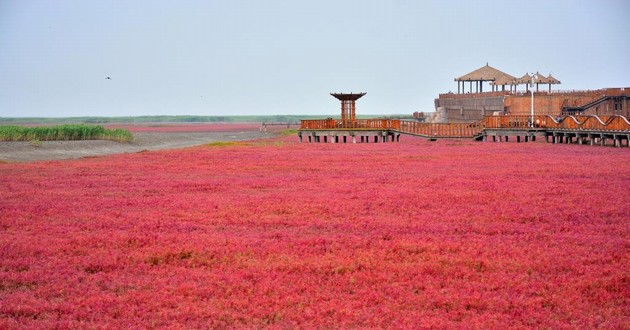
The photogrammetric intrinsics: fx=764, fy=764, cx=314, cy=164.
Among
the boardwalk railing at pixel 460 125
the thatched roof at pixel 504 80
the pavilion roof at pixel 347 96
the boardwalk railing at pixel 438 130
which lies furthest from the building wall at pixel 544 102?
the pavilion roof at pixel 347 96

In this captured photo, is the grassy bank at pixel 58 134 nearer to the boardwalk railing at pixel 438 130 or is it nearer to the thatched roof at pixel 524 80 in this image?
the boardwalk railing at pixel 438 130

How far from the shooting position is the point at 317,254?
15.8m

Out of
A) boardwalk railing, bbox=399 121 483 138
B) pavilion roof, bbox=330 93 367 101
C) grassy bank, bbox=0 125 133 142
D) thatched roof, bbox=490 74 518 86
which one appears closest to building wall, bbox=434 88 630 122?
thatched roof, bbox=490 74 518 86

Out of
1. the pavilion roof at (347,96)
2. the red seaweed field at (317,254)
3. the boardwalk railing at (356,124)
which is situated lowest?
the red seaweed field at (317,254)

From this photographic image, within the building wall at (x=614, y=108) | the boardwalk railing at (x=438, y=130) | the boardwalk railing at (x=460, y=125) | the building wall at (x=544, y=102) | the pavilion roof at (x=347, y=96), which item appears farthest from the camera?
the building wall at (x=544, y=102)

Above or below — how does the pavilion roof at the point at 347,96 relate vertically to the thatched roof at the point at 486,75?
below

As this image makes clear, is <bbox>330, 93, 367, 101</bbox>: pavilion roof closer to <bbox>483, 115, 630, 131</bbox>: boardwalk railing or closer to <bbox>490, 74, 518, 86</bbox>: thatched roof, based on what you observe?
<bbox>483, 115, 630, 131</bbox>: boardwalk railing

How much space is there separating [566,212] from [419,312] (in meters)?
11.3

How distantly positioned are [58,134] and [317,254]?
66.2m

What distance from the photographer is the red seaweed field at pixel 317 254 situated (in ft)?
38.3

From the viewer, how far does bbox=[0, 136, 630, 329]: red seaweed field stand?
11.7 m

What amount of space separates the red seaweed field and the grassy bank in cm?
4508

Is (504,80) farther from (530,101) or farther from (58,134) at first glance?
(58,134)

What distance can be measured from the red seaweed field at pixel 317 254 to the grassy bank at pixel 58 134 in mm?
45078
